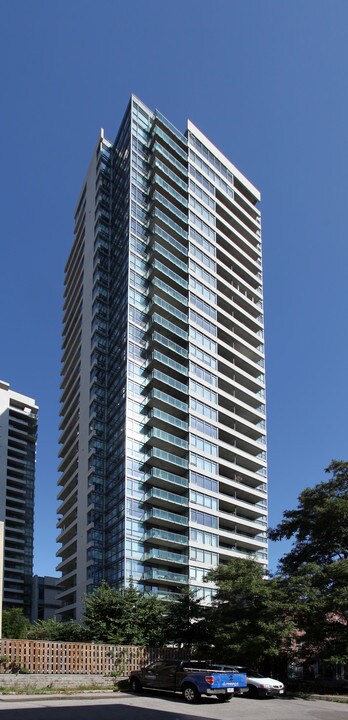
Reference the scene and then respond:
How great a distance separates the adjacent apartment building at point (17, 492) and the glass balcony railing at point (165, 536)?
48165 mm

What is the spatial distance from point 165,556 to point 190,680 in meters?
37.3

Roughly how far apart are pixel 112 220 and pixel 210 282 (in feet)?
45.0

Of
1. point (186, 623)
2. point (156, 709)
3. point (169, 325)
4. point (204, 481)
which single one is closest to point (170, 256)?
point (169, 325)

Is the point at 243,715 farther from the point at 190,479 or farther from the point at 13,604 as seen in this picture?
the point at 13,604

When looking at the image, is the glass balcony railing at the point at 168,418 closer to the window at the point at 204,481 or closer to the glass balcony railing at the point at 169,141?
the window at the point at 204,481

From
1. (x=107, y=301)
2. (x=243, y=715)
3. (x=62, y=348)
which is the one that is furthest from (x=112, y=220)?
(x=243, y=715)

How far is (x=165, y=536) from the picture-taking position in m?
58.1

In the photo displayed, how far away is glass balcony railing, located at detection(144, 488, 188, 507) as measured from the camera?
58656 millimetres

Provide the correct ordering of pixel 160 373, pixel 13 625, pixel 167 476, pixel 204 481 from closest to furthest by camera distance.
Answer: pixel 167 476 < pixel 160 373 < pixel 204 481 < pixel 13 625

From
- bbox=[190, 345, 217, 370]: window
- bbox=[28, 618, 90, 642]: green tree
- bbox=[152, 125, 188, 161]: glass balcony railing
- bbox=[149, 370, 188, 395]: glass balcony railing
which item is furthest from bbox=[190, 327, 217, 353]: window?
bbox=[28, 618, 90, 642]: green tree

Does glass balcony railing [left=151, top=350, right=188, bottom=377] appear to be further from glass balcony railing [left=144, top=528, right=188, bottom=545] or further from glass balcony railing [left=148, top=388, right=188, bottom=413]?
glass balcony railing [left=144, top=528, right=188, bottom=545]

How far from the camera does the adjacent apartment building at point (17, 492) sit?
335ft

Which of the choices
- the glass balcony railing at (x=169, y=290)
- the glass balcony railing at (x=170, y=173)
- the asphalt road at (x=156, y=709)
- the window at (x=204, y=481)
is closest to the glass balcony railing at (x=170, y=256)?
the glass balcony railing at (x=169, y=290)

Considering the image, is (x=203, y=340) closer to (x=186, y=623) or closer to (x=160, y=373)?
(x=160, y=373)
